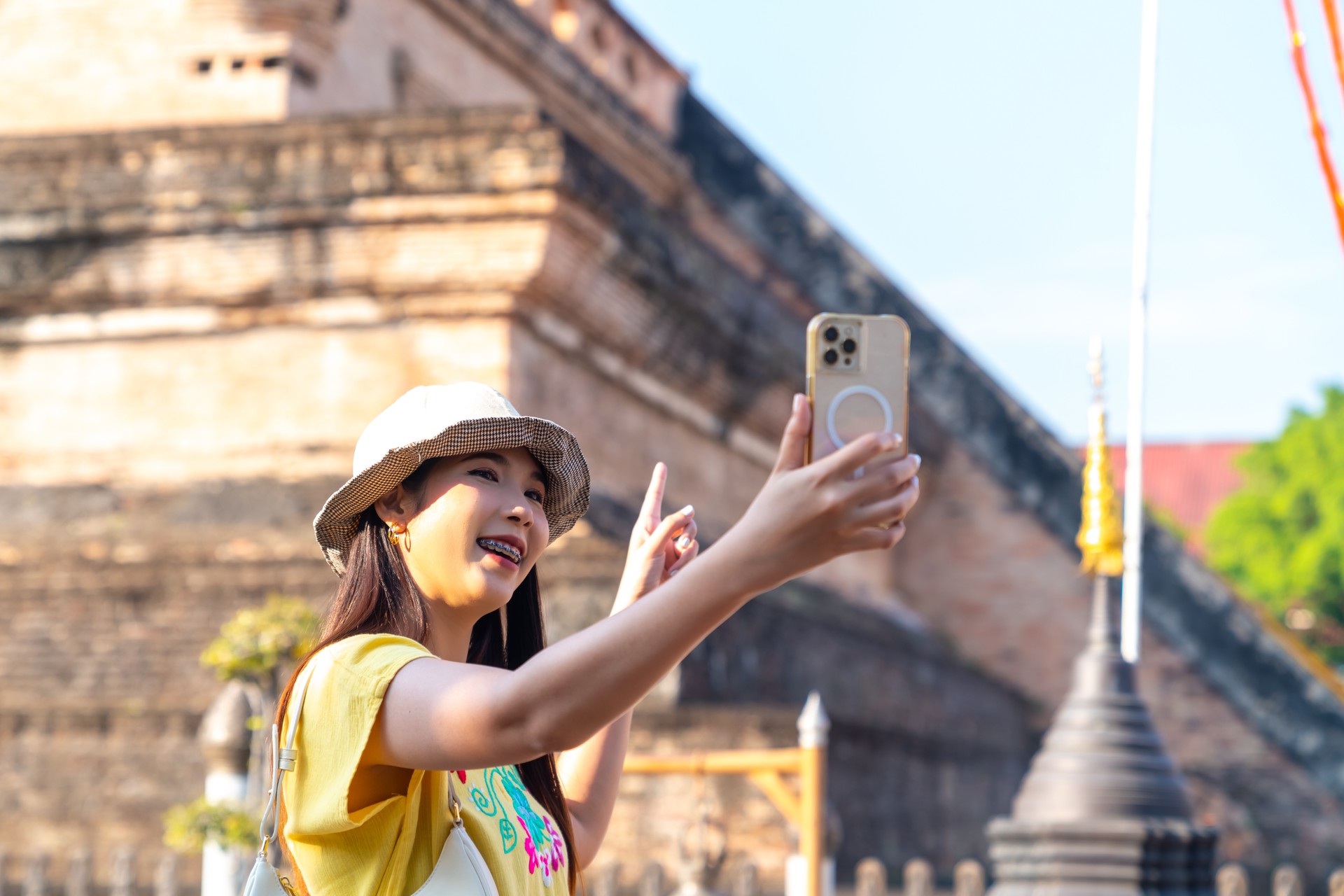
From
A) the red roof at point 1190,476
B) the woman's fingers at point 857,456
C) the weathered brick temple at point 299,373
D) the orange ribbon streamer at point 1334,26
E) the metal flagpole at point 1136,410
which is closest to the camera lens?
the woman's fingers at point 857,456

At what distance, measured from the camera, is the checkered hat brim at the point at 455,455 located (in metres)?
2.35

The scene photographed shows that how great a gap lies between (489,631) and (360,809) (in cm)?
59

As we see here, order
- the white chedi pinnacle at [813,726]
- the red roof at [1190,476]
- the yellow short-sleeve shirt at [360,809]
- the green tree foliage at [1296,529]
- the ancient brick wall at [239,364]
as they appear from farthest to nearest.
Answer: the red roof at [1190,476]
the green tree foliage at [1296,529]
the ancient brick wall at [239,364]
the white chedi pinnacle at [813,726]
the yellow short-sleeve shirt at [360,809]

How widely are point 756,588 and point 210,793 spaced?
4.74 m

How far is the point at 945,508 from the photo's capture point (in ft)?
48.7

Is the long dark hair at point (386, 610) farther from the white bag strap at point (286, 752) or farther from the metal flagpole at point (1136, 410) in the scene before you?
the metal flagpole at point (1136, 410)

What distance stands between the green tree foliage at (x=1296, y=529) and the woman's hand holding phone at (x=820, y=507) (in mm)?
26083

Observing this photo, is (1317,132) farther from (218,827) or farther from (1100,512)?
(218,827)

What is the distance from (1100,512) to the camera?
715 cm

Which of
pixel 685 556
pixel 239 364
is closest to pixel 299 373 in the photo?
pixel 239 364

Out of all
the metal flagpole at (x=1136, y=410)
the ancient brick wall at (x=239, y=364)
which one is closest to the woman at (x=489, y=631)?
the ancient brick wall at (x=239, y=364)

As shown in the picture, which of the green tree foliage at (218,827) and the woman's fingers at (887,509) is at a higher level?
the woman's fingers at (887,509)

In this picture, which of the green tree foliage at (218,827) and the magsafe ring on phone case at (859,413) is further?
the green tree foliage at (218,827)

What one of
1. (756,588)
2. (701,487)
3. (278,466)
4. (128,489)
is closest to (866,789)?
(701,487)
